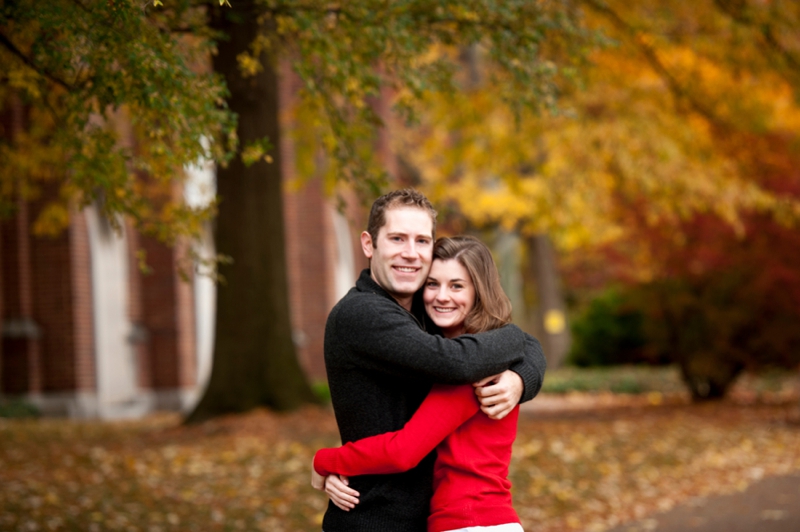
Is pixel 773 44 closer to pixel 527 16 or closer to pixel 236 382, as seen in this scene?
pixel 527 16

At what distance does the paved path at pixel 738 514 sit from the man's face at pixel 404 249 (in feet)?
15.3

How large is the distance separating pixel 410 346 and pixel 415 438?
0.29 m

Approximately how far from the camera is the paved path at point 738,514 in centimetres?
687

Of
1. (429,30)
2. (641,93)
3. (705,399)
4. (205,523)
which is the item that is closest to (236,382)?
(205,523)

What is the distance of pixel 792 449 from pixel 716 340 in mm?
3354

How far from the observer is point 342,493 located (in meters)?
2.95

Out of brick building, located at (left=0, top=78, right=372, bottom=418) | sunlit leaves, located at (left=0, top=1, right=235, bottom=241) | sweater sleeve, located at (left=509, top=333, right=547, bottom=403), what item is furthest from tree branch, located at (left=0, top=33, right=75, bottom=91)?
brick building, located at (left=0, top=78, right=372, bottom=418)

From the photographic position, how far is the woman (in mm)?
2818

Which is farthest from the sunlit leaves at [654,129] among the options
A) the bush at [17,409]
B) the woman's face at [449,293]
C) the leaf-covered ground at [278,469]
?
the woman's face at [449,293]

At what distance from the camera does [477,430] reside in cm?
293

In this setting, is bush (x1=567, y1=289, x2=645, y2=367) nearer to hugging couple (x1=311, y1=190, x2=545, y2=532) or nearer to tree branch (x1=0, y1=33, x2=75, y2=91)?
tree branch (x1=0, y1=33, x2=75, y2=91)

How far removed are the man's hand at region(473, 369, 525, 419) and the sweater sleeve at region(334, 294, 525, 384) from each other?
0.04m

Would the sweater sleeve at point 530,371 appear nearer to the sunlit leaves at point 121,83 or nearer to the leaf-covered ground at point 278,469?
the sunlit leaves at point 121,83

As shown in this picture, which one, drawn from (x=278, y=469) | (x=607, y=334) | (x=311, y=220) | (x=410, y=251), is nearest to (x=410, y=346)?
(x=410, y=251)
